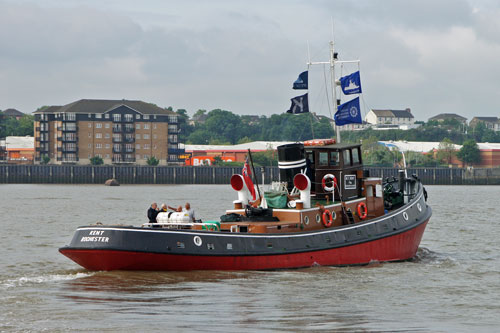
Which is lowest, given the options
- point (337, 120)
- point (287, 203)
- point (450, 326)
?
point (450, 326)

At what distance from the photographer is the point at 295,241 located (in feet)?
96.0

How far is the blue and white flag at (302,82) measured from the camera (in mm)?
34219

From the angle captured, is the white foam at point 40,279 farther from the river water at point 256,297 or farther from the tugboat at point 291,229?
the tugboat at point 291,229

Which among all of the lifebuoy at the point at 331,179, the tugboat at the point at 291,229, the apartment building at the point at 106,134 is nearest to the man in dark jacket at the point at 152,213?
the tugboat at the point at 291,229

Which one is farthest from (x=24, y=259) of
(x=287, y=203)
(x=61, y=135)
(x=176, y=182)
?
(x=61, y=135)

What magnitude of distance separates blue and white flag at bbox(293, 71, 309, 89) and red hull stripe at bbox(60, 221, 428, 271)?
698 cm

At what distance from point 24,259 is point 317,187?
40.7 ft

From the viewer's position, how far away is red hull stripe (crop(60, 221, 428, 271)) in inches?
1039

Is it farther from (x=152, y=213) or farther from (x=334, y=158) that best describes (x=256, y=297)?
(x=334, y=158)

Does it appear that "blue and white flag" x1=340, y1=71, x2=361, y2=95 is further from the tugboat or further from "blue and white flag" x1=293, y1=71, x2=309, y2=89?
"blue and white flag" x1=293, y1=71, x2=309, y2=89

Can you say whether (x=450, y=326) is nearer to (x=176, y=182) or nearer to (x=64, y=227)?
(x=64, y=227)

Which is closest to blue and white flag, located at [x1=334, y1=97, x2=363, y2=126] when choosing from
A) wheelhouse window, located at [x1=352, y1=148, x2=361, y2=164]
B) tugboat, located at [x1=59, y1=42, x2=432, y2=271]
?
tugboat, located at [x1=59, y1=42, x2=432, y2=271]

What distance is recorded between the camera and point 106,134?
194 meters

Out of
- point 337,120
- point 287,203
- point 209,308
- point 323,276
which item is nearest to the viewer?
point 209,308
